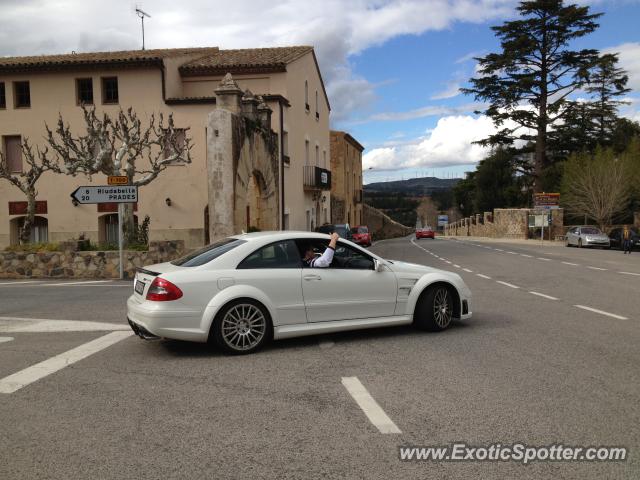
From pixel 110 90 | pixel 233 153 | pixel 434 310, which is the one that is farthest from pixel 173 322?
pixel 110 90

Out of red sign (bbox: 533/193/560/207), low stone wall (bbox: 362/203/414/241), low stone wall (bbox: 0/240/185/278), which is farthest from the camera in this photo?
low stone wall (bbox: 362/203/414/241)

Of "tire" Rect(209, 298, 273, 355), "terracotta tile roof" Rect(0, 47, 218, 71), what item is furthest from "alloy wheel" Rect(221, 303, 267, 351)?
"terracotta tile roof" Rect(0, 47, 218, 71)

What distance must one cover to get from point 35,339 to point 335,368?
4.44 m

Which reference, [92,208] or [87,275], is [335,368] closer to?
[87,275]

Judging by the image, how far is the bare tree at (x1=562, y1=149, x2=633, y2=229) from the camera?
3919 cm

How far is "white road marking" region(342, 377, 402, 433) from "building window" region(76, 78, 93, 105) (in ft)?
93.4

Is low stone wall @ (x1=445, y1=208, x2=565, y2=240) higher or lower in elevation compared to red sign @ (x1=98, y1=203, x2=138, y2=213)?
lower

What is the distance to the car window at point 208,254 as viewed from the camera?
7.05 metres

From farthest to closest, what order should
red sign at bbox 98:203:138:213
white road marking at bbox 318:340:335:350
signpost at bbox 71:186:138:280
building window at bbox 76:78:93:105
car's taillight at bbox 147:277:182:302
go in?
Answer: building window at bbox 76:78:93:105
red sign at bbox 98:203:138:213
signpost at bbox 71:186:138:280
white road marking at bbox 318:340:335:350
car's taillight at bbox 147:277:182:302

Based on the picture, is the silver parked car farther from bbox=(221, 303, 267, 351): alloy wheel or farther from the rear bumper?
the rear bumper

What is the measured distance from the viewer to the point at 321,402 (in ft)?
16.4

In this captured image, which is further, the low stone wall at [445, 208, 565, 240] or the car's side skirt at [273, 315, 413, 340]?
the low stone wall at [445, 208, 565, 240]

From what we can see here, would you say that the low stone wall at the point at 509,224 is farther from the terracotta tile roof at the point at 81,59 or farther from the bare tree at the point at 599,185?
the terracotta tile roof at the point at 81,59
